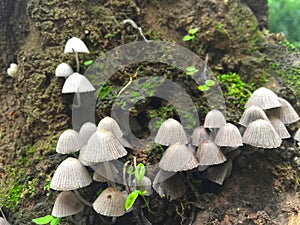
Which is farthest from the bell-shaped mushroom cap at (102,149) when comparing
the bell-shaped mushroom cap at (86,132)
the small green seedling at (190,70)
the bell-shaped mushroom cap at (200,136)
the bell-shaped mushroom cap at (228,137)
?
the small green seedling at (190,70)

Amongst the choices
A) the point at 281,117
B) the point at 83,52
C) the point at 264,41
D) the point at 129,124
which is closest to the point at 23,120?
the point at 83,52

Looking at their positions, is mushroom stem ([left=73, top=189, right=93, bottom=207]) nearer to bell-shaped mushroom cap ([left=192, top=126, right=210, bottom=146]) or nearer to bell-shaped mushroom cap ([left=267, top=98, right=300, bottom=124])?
bell-shaped mushroom cap ([left=192, top=126, right=210, bottom=146])

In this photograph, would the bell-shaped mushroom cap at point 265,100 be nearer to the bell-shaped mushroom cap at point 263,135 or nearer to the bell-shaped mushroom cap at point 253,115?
the bell-shaped mushroom cap at point 253,115

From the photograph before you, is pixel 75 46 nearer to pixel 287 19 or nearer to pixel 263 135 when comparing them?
pixel 263 135

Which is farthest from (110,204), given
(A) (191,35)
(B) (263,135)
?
(A) (191,35)

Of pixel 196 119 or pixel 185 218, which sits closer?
pixel 185 218

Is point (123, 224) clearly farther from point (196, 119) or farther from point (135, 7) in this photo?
point (135, 7)

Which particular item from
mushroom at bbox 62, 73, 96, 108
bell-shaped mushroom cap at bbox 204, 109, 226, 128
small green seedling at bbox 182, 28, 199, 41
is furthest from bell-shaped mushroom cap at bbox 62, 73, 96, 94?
small green seedling at bbox 182, 28, 199, 41

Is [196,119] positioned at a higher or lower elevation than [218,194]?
higher
